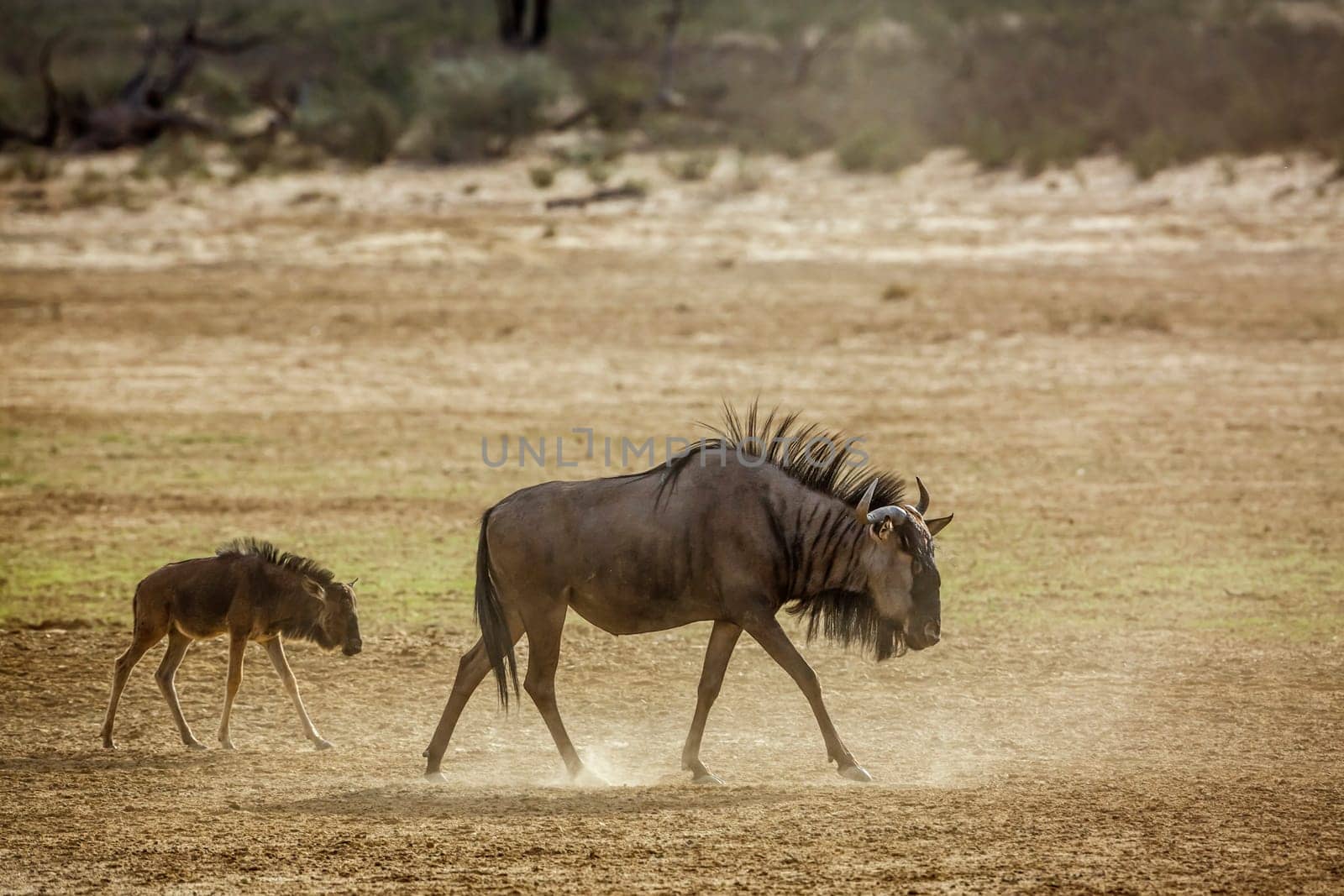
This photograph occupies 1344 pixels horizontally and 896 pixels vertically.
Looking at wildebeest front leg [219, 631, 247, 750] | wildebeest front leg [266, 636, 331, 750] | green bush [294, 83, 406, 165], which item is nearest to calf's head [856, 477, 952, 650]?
wildebeest front leg [266, 636, 331, 750]

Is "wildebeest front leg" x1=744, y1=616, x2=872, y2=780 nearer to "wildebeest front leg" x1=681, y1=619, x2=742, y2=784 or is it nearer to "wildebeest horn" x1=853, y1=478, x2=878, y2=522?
"wildebeest front leg" x1=681, y1=619, x2=742, y2=784

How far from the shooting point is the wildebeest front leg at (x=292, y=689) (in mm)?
7887

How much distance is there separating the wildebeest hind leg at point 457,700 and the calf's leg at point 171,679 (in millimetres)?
1294

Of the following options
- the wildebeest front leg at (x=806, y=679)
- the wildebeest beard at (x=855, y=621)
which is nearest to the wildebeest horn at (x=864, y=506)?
the wildebeest beard at (x=855, y=621)

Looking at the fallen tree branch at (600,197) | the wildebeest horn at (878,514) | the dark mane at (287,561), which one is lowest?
the dark mane at (287,561)

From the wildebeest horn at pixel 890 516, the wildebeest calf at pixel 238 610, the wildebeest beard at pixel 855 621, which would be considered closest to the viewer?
the wildebeest horn at pixel 890 516

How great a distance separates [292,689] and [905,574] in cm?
307

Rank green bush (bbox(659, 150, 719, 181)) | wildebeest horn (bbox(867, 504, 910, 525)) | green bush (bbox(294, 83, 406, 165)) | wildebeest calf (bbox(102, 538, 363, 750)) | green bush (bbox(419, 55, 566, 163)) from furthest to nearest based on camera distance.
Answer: green bush (bbox(419, 55, 566, 163)) → green bush (bbox(294, 83, 406, 165)) → green bush (bbox(659, 150, 719, 181)) → wildebeest calf (bbox(102, 538, 363, 750)) → wildebeest horn (bbox(867, 504, 910, 525))

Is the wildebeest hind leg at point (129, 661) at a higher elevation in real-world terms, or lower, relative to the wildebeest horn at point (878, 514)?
lower

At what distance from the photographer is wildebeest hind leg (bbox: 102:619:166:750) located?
7891 mm

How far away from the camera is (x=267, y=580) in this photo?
25.9 feet

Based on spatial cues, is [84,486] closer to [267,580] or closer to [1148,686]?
[267,580]

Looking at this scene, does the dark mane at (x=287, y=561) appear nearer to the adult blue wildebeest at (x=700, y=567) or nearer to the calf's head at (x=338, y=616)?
the calf's head at (x=338, y=616)

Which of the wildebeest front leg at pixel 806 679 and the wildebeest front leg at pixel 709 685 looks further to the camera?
the wildebeest front leg at pixel 709 685
